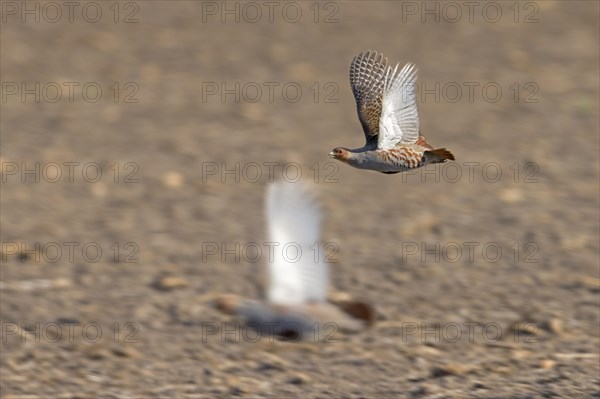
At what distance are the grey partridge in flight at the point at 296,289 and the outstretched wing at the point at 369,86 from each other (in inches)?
103

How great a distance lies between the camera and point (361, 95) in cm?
283

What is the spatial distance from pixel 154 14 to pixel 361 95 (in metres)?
11.5

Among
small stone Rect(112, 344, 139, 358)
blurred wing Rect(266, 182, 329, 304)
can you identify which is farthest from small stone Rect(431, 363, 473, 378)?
small stone Rect(112, 344, 139, 358)

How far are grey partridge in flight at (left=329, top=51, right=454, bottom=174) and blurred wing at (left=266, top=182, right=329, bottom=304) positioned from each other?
266 centimetres

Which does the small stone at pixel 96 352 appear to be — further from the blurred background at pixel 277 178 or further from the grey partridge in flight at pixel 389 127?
the grey partridge in flight at pixel 389 127

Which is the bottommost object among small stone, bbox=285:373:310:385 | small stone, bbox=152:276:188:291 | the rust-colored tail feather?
small stone, bbox=285:373:310:385

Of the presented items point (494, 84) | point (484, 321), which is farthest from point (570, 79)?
point (484, 321)

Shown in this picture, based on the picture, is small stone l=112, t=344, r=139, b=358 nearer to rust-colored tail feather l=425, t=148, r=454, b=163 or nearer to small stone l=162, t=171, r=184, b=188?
small stone l=162, t=171, r=184, b=188

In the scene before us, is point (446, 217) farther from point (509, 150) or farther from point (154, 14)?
point (154, 14)

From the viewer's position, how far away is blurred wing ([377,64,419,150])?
258 cm

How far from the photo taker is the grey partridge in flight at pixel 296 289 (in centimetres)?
549

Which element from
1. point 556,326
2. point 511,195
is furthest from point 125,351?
point 511,195

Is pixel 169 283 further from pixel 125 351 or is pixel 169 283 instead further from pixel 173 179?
pixel 173 179

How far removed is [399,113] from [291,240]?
2.90 meters
